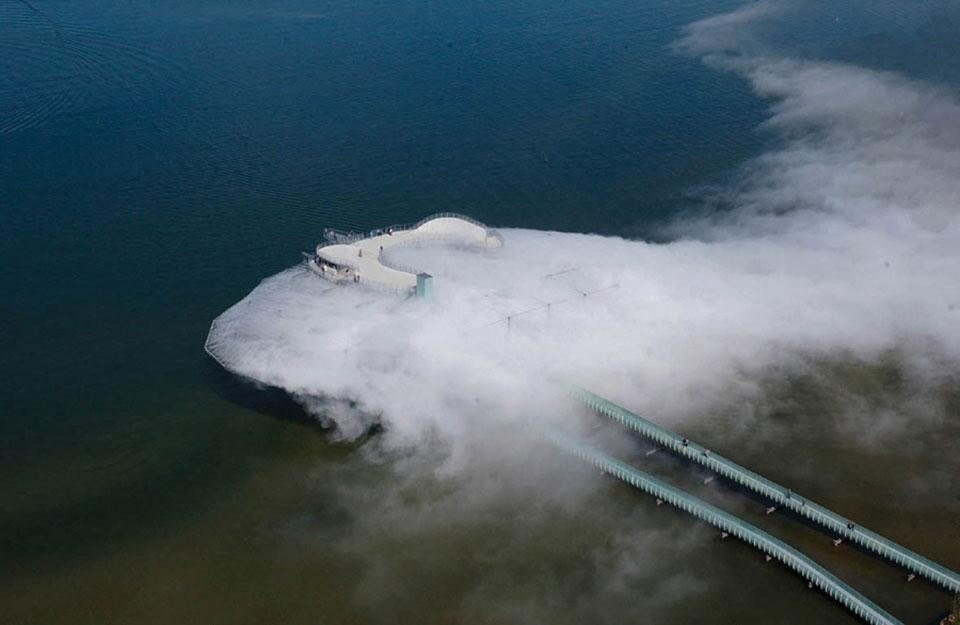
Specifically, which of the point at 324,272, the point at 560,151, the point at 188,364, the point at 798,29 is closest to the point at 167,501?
the point at 188,364

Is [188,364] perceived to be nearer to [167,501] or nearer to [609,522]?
[167,501]

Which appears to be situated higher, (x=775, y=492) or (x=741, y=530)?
(x=775, y=492)

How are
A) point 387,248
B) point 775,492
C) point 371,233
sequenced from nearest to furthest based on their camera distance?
point 775,492, point 387,248, point 371,233

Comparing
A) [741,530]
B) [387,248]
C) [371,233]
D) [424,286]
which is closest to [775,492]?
[741,530]

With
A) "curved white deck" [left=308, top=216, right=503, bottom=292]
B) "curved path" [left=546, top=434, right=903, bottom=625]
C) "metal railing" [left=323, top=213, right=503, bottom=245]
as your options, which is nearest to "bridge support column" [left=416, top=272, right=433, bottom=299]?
"curved white deck" [left=308, top=216, right=503, bottom=292]

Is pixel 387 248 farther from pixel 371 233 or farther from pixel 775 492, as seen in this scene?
pixel 775 492

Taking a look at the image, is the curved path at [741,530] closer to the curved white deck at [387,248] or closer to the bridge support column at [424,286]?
the bridge support column at [424,286]

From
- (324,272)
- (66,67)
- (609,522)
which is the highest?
(66,67)
